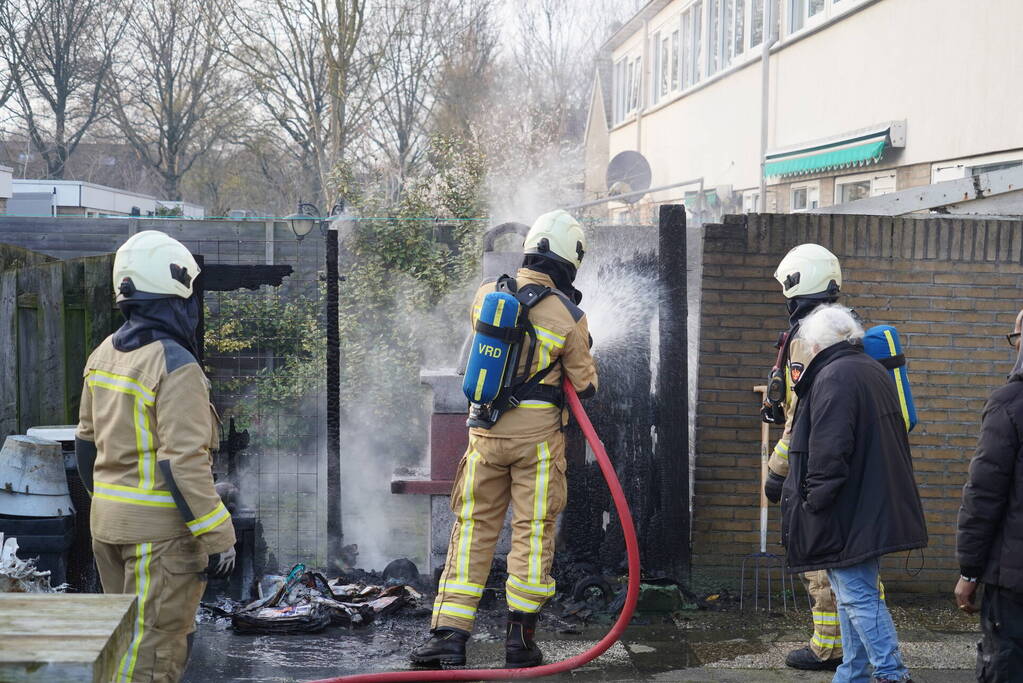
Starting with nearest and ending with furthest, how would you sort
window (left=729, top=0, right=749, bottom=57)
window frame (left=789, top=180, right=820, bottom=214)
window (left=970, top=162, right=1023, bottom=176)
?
window (left=970, top=162, right=1023, bottom=176) → window frame (left=789, top=180, right=820, bottom=214) → window (left=729, top=0, right=749, bottom=57)

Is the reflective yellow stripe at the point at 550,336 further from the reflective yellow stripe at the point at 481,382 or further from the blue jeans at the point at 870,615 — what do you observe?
the blue jeans at the point at 870,615

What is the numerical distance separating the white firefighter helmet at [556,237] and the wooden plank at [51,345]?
2577 millimetres

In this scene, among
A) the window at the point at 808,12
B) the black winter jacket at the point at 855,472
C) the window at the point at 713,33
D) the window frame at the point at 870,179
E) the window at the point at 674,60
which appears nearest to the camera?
the black winter jacket at the point at 855,472

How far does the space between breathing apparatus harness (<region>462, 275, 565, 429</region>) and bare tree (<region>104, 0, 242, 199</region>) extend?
92.5 ft

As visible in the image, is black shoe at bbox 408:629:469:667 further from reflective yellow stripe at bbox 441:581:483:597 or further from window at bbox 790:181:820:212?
window at bbox 790:181:820:212

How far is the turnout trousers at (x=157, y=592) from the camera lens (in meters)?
3.58

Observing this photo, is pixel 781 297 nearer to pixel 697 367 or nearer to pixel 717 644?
pixel 697 367

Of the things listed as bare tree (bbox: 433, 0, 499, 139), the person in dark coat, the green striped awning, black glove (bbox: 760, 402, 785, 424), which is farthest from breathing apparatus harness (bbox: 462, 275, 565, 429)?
bare tree (bbox: 433, 0, 499, 139)

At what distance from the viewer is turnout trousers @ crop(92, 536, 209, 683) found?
3584 millimetres

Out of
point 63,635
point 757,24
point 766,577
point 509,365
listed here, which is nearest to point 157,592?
point 63,635

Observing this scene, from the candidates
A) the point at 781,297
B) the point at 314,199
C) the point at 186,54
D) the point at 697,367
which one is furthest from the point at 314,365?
the point at 186,54

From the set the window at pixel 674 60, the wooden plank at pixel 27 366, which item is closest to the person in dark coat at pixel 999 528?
the wooden plank at pixel 27 366

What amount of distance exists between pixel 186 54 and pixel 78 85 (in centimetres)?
341

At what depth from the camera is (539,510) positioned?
185 inches
